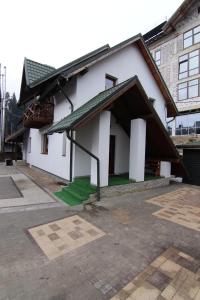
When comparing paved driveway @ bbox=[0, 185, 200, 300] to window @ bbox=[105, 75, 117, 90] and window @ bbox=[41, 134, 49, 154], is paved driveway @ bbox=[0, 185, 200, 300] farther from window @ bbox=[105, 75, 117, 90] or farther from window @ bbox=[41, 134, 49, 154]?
window @ bbox=[41, 134, 49, 154]

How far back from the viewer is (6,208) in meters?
5.41

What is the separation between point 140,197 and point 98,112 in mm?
3284

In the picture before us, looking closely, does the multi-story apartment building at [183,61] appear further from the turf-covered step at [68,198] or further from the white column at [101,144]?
the turf-covered step at [68,198]

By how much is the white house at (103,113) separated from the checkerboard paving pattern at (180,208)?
4.63 feet

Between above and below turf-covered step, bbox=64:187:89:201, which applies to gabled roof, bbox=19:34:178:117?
above

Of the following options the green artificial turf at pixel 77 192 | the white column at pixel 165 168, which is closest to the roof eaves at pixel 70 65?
the green artificial turf at pixel 77 192

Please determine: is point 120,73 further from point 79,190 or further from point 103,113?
point 79,190

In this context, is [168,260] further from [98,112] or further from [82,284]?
[98,112]

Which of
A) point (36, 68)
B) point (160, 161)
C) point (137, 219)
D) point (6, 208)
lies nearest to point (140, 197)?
point (137, 219)

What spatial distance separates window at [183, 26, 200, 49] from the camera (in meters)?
21.6

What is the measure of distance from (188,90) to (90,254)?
2348 cm

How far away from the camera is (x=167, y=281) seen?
2.56 metres

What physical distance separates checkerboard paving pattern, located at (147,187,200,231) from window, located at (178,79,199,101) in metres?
17.6

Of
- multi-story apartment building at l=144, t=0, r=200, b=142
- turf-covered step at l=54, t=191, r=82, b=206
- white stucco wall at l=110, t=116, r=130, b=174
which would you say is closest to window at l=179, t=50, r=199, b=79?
multi-story apartment building at l=144, t=0, r=200, b=142
